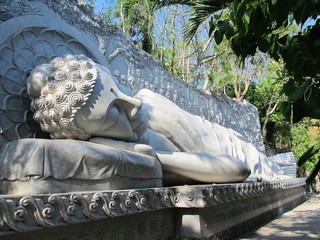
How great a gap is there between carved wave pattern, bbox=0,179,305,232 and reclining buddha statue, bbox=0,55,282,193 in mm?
129

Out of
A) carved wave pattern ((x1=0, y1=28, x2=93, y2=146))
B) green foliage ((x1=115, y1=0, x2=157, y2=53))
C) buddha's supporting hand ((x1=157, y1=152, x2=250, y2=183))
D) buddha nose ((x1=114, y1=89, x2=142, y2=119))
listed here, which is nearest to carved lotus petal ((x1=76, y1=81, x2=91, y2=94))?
buddha nose ((x1=114, y1=89, x2=142, y2=119))

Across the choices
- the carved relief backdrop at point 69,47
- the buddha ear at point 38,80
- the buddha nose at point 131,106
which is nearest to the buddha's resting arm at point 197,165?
the buddha nose at point 131,106

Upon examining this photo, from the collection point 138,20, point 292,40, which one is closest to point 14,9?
point 292,40

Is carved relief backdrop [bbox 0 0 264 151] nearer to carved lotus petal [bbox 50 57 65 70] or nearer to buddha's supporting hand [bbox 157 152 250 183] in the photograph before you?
carved lotus petal [bbox 50 57 65 70]

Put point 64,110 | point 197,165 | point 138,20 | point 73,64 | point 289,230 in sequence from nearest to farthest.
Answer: point 64,110 < point 73,64 < point 197,165 < point 289,230 < point 138,20

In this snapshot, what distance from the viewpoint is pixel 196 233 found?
8.98ft

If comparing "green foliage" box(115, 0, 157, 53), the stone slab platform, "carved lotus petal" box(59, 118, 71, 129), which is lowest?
the stone slab platform

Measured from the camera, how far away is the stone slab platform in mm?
1506

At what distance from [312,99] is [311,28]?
0.28 meters

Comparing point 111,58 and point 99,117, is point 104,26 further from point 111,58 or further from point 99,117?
point 99,117

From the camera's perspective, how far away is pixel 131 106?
2.71 m

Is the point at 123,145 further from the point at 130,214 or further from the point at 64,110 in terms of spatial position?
the point at 130,214

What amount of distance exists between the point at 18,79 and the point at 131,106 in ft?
2.55

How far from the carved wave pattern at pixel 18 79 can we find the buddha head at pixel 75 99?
8.8 inches
